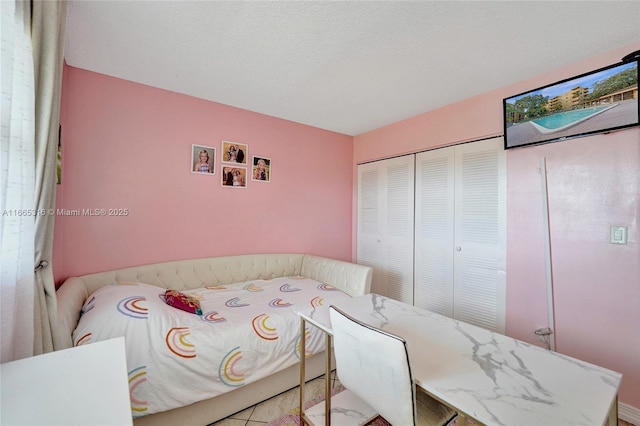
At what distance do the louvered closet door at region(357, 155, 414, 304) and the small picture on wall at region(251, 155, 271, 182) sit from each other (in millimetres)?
1350

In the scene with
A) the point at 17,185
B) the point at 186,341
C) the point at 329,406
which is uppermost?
the point at 17,185

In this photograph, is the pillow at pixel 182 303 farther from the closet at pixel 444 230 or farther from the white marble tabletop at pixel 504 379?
the closet at pixel 444 230

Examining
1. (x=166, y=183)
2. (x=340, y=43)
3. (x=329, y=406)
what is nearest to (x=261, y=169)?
(x=166, y=183)

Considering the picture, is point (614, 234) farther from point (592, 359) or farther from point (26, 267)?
point (26, 267)

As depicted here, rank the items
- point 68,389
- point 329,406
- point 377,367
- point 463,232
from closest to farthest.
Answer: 1. point 68,389
2. point 377,367
3. point 329,406
4. point 463,232

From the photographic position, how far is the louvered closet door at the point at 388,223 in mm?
2949

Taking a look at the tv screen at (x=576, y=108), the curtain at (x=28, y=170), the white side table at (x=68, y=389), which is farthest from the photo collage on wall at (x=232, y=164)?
the tv screen at (x=576, y=108)

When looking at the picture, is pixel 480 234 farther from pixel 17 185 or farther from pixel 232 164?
pixel 17 185

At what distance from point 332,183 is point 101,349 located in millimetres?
2901

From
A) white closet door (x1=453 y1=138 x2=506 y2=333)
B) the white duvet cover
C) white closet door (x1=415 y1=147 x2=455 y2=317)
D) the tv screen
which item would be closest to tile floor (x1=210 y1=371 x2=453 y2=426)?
the white duvet cover

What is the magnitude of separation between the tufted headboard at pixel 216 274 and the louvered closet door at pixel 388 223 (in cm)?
78

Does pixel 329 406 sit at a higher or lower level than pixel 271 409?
higher

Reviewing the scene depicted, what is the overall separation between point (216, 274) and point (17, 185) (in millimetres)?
1772

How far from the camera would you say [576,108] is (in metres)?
1.82
